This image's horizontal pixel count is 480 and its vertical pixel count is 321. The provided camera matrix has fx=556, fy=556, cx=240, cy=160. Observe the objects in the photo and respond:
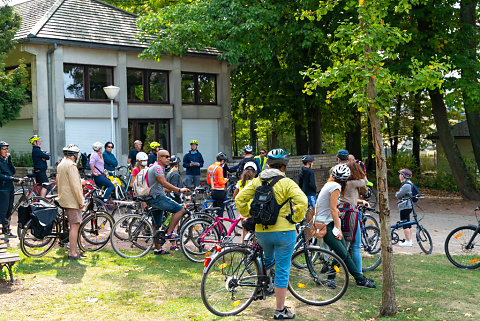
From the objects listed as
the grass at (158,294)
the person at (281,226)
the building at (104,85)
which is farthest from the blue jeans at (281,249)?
the building at (104,85)

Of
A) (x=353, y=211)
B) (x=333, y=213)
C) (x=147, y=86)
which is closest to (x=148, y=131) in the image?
(x=147, y=86)

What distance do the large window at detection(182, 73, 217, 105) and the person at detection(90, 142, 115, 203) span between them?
12.2 meters

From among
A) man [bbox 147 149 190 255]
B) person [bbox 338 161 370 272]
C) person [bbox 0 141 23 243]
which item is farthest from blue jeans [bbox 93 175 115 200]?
person [bbox 338 161 370 272]

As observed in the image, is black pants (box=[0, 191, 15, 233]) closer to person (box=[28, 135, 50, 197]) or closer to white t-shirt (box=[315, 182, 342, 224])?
person (box=[28, 135, 50, 197])

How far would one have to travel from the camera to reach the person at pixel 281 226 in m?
6.25

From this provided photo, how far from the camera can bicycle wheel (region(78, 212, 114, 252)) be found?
10048 millimetres

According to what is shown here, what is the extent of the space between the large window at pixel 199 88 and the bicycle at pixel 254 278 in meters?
20.1

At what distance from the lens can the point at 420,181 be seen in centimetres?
2695

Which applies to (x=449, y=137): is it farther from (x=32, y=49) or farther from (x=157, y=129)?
(x=32, y=49)

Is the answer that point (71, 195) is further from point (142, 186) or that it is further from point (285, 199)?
point (285, 199)

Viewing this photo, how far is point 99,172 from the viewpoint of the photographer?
14.7 metres

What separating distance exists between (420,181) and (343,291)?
21.2 metres

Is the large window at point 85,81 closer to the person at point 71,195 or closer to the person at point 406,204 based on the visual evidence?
the person at point 71,195

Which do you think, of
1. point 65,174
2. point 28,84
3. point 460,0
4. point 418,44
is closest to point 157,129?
point 28,84
